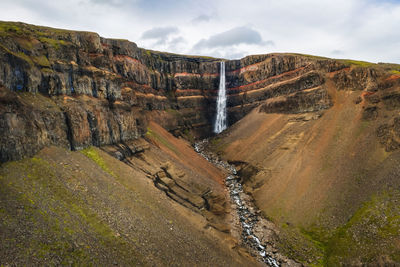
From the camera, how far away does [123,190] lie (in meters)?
21.8

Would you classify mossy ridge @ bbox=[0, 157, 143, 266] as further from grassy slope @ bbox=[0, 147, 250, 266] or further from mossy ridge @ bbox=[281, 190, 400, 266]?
mossy ridge @ bbox=[281, 190, 400, 266]

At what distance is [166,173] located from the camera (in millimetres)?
31688

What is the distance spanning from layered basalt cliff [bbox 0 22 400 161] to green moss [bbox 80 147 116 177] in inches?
39.0

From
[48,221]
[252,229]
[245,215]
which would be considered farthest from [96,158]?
[245,215]

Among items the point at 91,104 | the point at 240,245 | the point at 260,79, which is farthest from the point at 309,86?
the point at 91,104

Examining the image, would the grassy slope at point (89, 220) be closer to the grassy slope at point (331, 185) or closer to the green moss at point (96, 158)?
the green moss at point (96, 158)

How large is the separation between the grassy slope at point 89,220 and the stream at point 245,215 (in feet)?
14.9

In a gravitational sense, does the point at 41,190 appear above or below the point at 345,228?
above

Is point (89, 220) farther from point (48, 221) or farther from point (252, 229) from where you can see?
point (252, 229)

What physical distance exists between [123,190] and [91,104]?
14.4m

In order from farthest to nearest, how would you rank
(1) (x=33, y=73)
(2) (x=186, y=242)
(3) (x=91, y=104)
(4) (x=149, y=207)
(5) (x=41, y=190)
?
(3) (x=91, y=104), (1) (x=33, y=73), (4) (x=149, y=207), (2) (x=186, y=242), (5) (x=41, y=190)

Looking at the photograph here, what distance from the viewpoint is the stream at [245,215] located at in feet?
78.5

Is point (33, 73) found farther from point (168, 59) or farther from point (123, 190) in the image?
point (168, 59)

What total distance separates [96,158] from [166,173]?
10.1 m
